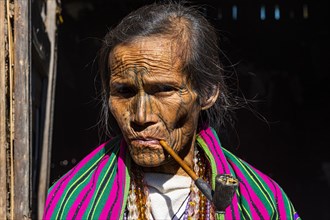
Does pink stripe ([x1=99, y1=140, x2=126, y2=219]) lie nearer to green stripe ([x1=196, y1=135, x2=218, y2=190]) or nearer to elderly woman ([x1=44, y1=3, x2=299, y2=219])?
elderly woman ([x1=44, y1=3, x2=299, y2=219])

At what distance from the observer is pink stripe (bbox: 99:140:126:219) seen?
1846mm

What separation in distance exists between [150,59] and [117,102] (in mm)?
162

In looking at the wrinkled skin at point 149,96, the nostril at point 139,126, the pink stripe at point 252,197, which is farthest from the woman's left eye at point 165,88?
the pink stripe at point 252,197

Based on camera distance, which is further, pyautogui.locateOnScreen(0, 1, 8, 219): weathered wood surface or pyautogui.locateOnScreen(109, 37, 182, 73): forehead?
pyautogui.locateOnScreen(0, 1, 8, 219): weathered wood surface

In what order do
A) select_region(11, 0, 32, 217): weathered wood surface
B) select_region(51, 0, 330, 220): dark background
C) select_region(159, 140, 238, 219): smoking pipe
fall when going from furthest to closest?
select_region(51, 0, 330, 220): dark background
select_region(11, 0, 32, 217): weathered wood surface
select_region(159, 140, 238, 219): smoking pipe

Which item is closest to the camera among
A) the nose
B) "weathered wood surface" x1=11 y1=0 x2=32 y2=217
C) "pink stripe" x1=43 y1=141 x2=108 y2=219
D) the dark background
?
the nose

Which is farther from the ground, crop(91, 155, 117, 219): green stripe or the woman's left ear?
the woman's left ear

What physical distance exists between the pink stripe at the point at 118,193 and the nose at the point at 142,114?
0.16m

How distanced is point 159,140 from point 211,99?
0.27 meters

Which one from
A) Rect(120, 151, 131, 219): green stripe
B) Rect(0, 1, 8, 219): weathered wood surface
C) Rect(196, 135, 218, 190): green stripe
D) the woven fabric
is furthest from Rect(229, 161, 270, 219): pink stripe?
Rect(0, 1, 8, 219): weathered wood surface

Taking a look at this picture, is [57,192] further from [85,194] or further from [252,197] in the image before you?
[252,197]

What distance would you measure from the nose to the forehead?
0.31 feet

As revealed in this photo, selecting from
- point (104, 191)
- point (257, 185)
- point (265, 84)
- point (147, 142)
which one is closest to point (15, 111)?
point (104, 191)

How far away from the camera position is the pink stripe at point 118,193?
72.7 inches
